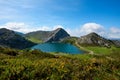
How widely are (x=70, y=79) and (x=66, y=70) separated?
3.43 ft

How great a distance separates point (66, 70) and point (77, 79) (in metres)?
1.25

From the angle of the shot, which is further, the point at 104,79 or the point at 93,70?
the point at 93,70

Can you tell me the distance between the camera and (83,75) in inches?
526

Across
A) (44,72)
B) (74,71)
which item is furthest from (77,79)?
(44,72)

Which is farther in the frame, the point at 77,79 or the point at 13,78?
the point at 77,79

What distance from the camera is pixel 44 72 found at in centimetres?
1276

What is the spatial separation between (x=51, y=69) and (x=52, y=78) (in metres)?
1.25

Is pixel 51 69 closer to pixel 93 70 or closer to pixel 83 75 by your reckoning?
pixel 83 75

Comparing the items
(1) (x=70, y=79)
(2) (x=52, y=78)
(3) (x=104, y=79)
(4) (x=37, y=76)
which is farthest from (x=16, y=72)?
(3) (x=104, y=79)

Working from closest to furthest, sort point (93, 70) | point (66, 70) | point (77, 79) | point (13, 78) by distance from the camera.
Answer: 1. point (13, 78)
2. point (77, 79)
3. point (66, 70)
4. point (93, 70)

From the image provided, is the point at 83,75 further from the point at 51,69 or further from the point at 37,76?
the point at 37,76

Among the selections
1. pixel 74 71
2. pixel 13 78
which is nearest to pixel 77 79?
pixel 74 71

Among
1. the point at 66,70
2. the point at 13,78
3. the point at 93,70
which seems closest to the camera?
the point at 13,78

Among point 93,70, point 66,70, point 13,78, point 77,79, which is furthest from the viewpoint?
point 93,70
